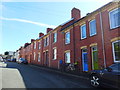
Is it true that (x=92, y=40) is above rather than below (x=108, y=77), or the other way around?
above

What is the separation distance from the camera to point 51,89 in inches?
248

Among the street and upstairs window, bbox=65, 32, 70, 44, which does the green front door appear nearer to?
the street

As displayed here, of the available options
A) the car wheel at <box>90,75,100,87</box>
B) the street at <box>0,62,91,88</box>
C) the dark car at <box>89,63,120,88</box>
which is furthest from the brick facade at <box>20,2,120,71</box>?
the dark car at <box>89,63,120,88</box>

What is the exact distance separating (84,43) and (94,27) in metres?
2.16

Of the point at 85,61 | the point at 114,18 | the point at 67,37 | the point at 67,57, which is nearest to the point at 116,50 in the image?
the point at 114,18

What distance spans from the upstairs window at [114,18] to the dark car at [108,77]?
5203mm

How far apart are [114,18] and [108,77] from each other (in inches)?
257

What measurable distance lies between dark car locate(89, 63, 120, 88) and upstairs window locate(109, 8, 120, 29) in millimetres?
5203

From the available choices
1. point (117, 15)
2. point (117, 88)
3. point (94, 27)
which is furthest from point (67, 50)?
point (117, 88)

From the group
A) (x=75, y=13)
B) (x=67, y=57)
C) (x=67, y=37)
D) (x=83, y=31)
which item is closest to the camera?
(x=83, y=31)

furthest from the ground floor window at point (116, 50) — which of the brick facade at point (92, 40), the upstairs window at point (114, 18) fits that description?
the upstairs window at point (114, 18)

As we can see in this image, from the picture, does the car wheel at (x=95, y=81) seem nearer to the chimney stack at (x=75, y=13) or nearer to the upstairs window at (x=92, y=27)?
the upstairs window at (x=92, y=27)

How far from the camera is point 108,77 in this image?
618 centimetres

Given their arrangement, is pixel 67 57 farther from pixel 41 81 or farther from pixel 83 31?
pixel 41 81
